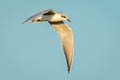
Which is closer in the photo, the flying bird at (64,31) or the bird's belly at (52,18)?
the bird's belly at (52,18)

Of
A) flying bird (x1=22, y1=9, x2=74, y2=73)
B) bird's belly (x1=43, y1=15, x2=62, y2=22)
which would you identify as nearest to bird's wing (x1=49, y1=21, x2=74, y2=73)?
flying bird (x1=22, y1=9, x2=74, y2=73)

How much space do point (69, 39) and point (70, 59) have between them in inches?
64.5

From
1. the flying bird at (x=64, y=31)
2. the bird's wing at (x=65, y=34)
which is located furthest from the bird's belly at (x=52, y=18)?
the bird's wing at (x=65, y=34)

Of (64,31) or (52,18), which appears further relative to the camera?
(64,31)

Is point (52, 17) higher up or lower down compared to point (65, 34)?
higher up

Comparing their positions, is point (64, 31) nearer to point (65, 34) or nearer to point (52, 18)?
point (65, 34)

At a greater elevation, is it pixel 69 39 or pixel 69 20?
pixel 69 20

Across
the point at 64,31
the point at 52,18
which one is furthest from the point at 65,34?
the point at 52,18

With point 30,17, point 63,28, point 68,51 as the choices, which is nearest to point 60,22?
point 63,28

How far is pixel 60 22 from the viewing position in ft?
67.2

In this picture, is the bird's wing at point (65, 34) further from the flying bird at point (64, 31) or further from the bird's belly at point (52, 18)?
the bird's belly at point (52, 18)

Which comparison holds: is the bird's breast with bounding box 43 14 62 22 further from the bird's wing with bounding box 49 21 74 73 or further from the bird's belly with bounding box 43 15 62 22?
the bird's wing with bounding box 49 21 74 73

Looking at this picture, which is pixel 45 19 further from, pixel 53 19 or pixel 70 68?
pixel 70 68

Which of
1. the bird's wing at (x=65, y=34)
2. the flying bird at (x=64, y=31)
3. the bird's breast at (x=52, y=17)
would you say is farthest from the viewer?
the bird's wing at (x=65, y=34)
